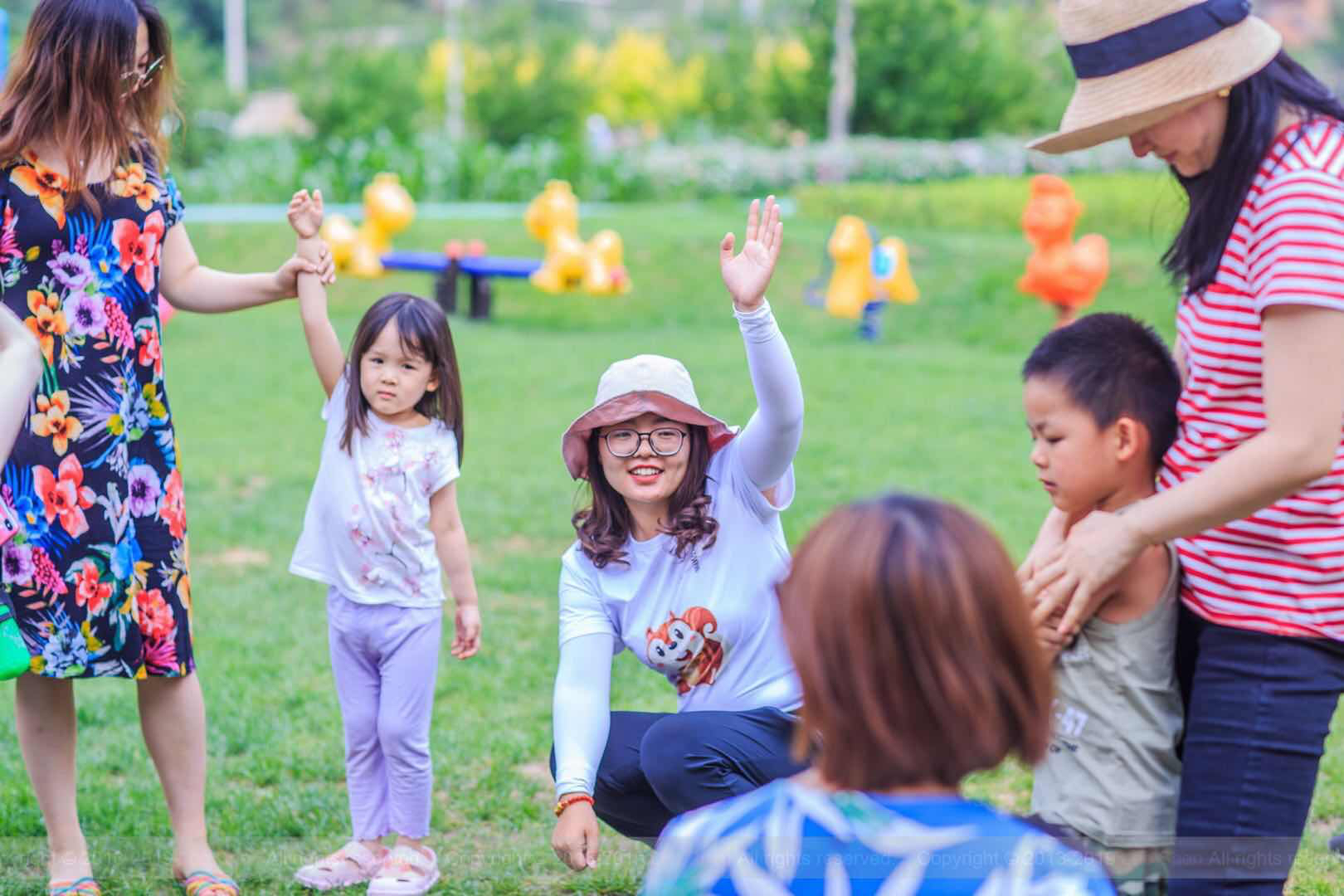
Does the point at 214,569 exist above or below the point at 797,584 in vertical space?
below

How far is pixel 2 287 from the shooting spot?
312 cm

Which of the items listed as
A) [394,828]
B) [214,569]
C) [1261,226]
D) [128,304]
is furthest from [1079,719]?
[214,569]

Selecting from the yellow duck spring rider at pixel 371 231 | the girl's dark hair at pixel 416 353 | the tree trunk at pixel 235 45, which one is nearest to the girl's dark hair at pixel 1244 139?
the girl's dark hair at pixel 416 353

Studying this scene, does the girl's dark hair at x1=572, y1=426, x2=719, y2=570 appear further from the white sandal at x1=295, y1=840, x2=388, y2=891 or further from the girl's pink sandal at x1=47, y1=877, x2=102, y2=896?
the girl's pink sandal at x1=47, y1=877, x2=102, y2=896

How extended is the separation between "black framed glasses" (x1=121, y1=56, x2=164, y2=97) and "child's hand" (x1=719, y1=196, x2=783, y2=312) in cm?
138

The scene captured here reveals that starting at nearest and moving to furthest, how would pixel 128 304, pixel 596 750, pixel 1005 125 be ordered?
1. pixel 596 750
2. pixel 128 304
3. pixel 1005 125

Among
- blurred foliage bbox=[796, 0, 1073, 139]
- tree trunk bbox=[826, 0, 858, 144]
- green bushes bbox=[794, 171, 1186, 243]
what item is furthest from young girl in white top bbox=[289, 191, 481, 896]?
blurred foliage bbox=[796, 0, 1073, 139]

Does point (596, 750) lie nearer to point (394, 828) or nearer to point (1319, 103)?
point (394, 828)

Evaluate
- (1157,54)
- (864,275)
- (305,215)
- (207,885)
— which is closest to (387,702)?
(207,885)

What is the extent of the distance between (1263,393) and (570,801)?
56.2 inches

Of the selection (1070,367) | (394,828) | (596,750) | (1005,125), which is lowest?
(394,828)

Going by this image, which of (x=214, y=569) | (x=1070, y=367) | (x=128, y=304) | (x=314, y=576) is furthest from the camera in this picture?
(x=214, y=569)

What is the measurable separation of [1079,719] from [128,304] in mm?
2130

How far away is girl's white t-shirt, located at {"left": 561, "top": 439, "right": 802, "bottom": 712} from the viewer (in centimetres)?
306
